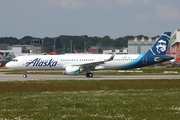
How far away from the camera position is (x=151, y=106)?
69.7 ft

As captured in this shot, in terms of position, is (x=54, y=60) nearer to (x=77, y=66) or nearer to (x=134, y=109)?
(x=77, y=66)

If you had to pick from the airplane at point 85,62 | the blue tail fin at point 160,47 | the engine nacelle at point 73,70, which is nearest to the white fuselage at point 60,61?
the airplane at point 85,62

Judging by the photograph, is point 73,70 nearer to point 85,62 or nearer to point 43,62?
point 85,62

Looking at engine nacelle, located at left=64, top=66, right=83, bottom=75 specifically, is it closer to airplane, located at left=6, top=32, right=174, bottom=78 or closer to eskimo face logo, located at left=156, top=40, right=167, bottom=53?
airplane, located at left=6, top=32, right=174, bottom=78

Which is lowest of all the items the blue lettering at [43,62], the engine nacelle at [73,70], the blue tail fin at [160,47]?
the engine nacelle at [73,70]

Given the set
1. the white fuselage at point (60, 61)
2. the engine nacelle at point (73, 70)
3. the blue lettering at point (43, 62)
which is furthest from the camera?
the white fuselage at point (60, 61)

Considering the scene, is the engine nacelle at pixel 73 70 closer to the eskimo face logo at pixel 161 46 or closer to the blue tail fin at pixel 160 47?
the blue tail fin at pixel 160 47

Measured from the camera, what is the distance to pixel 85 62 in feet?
178

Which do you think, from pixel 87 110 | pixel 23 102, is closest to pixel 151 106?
pixel 87 110

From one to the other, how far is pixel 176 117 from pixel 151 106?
3.81m

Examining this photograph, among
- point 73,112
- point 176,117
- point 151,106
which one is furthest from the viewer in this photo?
point 151,106

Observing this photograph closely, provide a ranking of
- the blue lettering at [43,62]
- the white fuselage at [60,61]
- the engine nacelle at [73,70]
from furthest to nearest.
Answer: the white fuselage at [60,61], the blue lettering at [43,62], the engine nacelle at [73,70]

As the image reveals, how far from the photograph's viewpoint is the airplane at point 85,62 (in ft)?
175

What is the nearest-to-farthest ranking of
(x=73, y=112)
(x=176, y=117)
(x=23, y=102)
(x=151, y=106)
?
(x=176, y=117)
(x=73, y=112)
(x=151, y=106)
(x=23, y=102)
